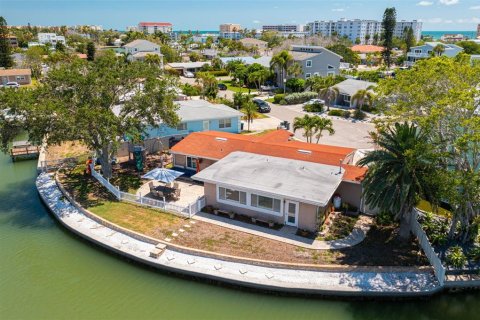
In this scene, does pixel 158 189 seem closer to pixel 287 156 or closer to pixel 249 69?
pixel 287 156

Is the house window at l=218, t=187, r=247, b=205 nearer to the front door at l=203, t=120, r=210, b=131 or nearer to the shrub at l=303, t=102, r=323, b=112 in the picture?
the front door at l=203, t=120, r=210, b=131

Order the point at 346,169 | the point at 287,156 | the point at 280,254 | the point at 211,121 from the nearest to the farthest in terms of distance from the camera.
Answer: the point at 280,254 < the point at 346,169 < the point at 287,156 < the point at 211,121

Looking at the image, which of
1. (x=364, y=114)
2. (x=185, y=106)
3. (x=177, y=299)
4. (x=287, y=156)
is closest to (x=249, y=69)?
(x=364, y=114)

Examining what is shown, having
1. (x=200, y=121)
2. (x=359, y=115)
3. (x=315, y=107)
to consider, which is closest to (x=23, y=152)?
(x=200, y=121)

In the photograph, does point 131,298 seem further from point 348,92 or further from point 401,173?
point 348,92

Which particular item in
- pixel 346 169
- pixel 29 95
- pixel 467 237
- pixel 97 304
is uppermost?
pixel 29 95

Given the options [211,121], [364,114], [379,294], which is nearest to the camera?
[379,294]

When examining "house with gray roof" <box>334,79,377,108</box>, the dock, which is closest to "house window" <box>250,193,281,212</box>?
the dock

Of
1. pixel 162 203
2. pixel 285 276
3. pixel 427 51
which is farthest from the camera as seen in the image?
pixel 427 51
